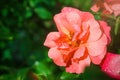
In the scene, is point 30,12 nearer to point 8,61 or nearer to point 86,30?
point 8,61

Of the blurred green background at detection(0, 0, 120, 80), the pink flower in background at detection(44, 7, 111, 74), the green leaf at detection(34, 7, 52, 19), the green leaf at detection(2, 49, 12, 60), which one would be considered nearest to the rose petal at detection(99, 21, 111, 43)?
the pink flower in background at detection(44, 7, 111, 74)

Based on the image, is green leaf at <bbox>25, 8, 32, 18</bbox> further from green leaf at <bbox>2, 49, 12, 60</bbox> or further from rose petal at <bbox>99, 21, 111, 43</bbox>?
rose petal at <bbox>99, 21, 111, 43</bbox>

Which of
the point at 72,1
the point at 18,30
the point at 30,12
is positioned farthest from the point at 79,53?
the point at 18,30

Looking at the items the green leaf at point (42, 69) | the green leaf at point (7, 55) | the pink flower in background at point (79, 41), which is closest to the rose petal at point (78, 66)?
the pink flower in background at point (79, 41)

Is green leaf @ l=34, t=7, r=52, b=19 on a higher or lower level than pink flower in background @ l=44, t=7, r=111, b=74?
lower

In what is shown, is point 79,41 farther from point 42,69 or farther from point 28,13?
point 28,13

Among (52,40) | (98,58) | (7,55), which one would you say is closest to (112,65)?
(98,58)

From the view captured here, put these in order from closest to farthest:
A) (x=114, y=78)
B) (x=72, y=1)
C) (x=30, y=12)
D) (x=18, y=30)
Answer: (x=114, y=78) → (x=72, y=1) → (x=30, y=12) → (x=18, y=30)
